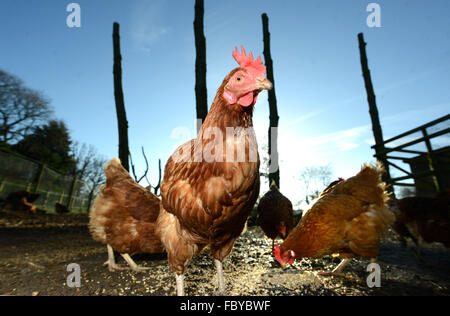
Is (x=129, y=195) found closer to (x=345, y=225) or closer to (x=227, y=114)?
(x=227, y=114)

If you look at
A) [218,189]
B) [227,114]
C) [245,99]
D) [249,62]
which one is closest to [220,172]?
[218,189]

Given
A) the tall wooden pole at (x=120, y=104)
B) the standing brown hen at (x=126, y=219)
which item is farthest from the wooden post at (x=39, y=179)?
the standing brown hen at (x=126, y=219)

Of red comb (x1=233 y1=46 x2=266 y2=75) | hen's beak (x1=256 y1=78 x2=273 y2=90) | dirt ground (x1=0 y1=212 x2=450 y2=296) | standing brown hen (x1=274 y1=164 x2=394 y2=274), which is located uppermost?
red comb (x1=233 y1=46 x2=266 y2=75)

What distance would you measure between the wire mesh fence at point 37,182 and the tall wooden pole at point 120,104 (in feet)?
27.0

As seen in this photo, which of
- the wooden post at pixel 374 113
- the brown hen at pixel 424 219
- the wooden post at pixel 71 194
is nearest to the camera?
the brown hen at pixel 424 219

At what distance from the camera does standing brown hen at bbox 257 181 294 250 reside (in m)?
4.11

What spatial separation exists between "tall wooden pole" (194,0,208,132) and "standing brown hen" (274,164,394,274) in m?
3.47

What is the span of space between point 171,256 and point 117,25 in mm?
8676

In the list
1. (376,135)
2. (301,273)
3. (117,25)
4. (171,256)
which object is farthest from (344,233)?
(117,25)

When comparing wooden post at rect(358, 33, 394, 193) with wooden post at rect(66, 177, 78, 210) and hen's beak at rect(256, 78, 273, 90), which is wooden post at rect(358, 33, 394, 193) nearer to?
hen's beak at rect(256, 78, 273, 90)

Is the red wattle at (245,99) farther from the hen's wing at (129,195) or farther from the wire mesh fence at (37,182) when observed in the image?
the wire mesh fence at (37,182)

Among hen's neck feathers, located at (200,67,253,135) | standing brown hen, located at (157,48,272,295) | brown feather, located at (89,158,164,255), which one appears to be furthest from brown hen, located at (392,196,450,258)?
brown feather, located at (89,158,164,255)

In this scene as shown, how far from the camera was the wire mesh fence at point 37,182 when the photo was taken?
10047 mm

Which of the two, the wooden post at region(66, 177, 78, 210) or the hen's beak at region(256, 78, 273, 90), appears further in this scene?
the wooden post at region(66, 177, 78, 210)
